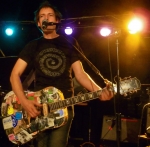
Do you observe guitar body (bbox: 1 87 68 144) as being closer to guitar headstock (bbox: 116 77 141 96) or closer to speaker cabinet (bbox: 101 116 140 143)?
guitar headstock (bbox: 116 77 141 96)

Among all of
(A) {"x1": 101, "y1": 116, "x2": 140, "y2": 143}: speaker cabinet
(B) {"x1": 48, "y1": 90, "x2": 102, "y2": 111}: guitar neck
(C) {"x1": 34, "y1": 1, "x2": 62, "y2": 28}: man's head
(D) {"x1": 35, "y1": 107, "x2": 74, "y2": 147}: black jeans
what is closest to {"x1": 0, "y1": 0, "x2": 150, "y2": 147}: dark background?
(A) {"x1": 101, "y1": 116, "x2": 140, "y2": 143}: speaker cabinet

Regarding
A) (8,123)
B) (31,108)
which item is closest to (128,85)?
(31,108)

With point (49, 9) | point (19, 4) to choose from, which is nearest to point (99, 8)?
point (19, 4)

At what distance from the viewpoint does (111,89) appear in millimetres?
2797

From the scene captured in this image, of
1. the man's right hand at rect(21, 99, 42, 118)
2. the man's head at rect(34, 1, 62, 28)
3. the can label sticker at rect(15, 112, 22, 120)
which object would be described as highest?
the man's head at rect(34, 1, 62, 28)

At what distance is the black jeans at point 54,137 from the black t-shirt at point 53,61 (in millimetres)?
362

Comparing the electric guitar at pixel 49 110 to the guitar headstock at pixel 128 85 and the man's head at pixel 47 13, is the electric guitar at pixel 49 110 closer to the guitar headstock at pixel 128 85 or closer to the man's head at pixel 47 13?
the guitar headstock at pixel 128 85

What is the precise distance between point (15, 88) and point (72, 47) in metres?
0.78

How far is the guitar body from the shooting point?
281 centimetres

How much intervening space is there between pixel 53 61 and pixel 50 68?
0.29 feet

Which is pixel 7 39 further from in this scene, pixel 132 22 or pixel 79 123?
pixel 132 22

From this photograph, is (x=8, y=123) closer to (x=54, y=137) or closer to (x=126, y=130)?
(x=54, y=137)

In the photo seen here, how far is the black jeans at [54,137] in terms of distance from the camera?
273 cm

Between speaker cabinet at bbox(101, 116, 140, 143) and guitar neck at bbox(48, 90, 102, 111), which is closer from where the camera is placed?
guitar neck at bbox(48, 90, 102, 111)
